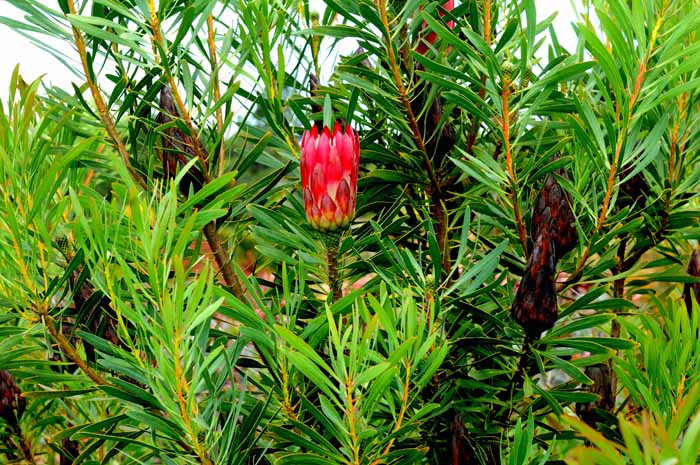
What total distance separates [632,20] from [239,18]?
0.35m

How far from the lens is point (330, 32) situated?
2.13 ft

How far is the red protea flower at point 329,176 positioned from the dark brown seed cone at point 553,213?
15 cm

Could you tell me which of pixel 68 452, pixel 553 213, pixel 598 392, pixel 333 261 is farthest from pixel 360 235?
pixel 68 452

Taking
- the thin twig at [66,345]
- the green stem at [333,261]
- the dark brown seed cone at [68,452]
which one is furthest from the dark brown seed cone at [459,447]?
the dark brown seed cone at [68,452]

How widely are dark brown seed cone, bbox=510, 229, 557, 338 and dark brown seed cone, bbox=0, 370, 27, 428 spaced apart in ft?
1.71

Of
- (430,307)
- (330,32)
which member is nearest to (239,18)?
(330,32)

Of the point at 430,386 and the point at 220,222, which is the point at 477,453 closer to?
the point at 430,386

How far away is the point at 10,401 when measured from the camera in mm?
782

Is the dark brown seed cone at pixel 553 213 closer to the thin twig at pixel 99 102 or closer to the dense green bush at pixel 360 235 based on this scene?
the dense green bush at pixel 360 235

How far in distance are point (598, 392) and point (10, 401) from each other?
0.63 meters

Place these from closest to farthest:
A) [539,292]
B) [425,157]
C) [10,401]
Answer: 1. [539,292]
2. [425,157]
3. [10,401]

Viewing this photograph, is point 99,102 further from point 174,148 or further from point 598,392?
point 598,392

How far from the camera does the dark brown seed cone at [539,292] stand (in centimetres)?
56

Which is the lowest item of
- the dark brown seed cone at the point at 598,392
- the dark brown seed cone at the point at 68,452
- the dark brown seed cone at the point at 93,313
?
the dark brown seed cone at the point at 68,452
